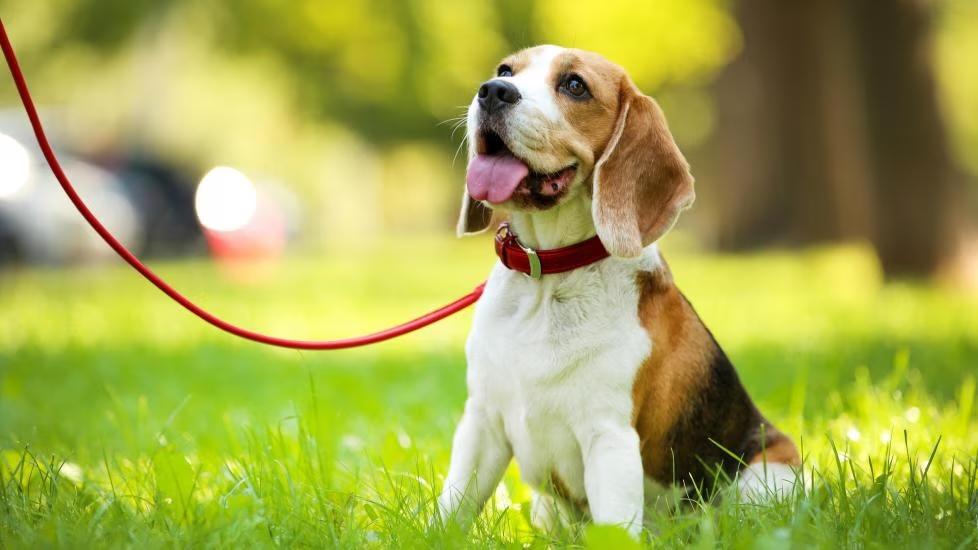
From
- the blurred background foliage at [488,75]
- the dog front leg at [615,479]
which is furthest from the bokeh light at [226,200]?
the dog front leg at [615,479]

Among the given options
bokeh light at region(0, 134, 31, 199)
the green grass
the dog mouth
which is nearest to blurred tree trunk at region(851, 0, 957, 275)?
the green grass

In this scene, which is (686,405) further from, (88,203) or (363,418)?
(88,203)

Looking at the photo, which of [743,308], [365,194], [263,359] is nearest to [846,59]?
[743,308]

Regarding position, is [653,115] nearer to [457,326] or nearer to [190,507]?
[190,507]

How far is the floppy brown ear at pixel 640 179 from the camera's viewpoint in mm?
3354

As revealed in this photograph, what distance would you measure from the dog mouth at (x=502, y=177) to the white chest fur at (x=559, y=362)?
31cm

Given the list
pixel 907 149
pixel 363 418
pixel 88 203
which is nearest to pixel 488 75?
pixel 88 203

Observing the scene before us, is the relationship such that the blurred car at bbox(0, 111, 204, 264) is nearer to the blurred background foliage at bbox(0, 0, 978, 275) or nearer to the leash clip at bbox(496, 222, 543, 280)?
the blurred background foliage at bbox(0, 0, 978, 275)

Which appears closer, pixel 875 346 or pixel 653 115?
pixel 653 115

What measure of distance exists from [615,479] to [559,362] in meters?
0.41

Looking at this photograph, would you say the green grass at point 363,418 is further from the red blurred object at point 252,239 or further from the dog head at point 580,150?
the red blurred object at point 252,239

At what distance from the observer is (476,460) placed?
11.4ft

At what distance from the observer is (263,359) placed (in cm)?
798

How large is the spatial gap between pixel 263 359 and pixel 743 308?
4.83 m
